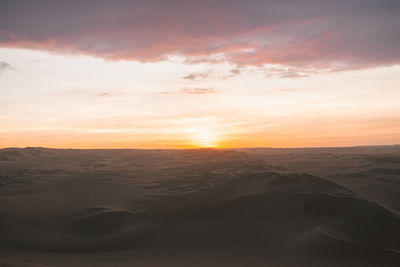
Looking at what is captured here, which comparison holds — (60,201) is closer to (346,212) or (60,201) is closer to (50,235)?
(50,235)

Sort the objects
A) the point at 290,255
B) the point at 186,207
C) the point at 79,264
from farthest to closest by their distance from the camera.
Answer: the point at 186,207 < the point at 290,255 < the point at 79,264

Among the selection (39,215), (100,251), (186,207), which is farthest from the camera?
(186,207)

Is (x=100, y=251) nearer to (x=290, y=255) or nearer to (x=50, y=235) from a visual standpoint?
(x=50, y=235)

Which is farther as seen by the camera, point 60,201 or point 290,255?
point 60,201

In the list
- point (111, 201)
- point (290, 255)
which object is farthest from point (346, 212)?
point (111, 201)

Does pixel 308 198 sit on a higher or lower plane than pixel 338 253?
higher

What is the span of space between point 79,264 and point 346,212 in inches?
198

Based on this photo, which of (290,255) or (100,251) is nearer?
(290,255)

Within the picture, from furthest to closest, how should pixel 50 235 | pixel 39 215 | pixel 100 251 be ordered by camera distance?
pixel 39 215, pixel 50 235, pixel 100 251

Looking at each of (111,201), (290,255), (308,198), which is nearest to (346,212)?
(308,198)

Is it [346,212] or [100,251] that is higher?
[346,212]

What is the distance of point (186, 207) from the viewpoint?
24.2ft

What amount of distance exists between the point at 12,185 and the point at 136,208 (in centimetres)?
555

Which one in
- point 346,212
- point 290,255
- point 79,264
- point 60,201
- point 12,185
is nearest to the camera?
point 79,264
